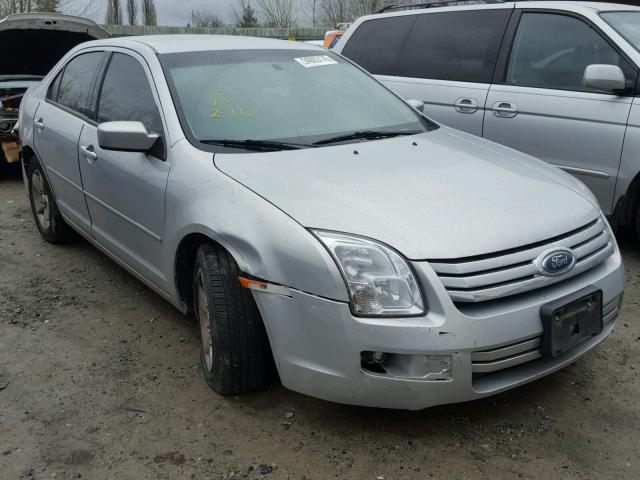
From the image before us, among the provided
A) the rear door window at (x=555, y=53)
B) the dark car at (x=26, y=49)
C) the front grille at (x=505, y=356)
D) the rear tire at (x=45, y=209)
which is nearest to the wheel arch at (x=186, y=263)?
the front grille at (x=505, y=356)

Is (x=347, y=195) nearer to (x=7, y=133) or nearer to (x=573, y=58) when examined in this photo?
(x=573, y=58)

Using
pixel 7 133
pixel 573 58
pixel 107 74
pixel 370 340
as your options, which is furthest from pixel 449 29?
pixel 7 133

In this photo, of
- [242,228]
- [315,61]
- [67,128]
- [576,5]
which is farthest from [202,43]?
[576,5]

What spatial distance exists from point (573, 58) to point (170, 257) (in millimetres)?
3214

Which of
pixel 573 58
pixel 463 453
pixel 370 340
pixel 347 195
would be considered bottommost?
pixel 463 453

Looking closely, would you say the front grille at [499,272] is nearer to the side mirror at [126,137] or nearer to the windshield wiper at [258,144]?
the windshield wiper at [258,144]

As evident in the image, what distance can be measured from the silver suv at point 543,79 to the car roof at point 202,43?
1.55 metres

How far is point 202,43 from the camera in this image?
3939 millimetres

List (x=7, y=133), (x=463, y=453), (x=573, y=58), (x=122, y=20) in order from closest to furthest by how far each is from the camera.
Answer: (x=463, y=453), (x=573, y=58), (x=7, y=133), (x=122, y=20)

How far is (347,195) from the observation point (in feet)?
9.07

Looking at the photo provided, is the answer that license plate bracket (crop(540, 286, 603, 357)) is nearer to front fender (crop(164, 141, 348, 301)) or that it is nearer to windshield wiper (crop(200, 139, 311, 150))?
front fender (crop(164, 141, 348, 301))

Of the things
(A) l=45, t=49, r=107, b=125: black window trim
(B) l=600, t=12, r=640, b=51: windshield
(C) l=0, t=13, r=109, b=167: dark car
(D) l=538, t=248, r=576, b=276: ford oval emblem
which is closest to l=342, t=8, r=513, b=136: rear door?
(B) l=600, t=12, r=640, b=51: windshield

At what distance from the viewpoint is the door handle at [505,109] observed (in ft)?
16.4

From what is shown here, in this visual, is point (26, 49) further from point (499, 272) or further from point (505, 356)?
point (505, 356)
